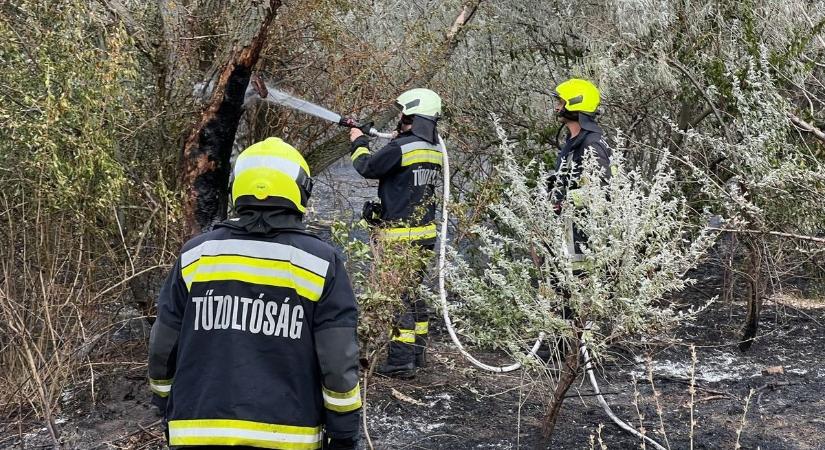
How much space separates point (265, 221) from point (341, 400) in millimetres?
604

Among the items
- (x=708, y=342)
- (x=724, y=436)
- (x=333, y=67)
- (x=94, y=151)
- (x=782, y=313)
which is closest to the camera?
(x=94, y=151)

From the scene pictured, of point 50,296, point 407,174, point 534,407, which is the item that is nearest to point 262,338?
point 50,296

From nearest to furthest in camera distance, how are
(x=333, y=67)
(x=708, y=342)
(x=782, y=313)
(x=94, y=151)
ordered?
(x=94, y=151)
(x=333, y=67)
(x=708, y=342)
(x=782, y=313)

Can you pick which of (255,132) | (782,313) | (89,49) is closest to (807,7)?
(782,313)

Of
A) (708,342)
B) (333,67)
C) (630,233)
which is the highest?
(333,67)

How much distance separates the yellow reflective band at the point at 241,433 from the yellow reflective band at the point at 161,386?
0.73 ft

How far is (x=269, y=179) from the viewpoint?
2752 millimetres

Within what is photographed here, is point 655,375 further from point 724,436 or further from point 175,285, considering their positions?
point 175,285

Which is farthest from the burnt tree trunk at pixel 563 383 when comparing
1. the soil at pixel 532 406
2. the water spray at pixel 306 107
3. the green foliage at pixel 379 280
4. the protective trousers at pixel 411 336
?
the water spray at pixel 306 107

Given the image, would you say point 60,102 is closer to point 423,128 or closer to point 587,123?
point 423,128

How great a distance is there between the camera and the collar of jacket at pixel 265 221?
9.07ft

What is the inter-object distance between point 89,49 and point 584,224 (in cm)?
262

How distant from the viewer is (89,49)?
4.54m

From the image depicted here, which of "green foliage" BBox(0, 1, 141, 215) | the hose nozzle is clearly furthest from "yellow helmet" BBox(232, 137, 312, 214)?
the hose nozzle
